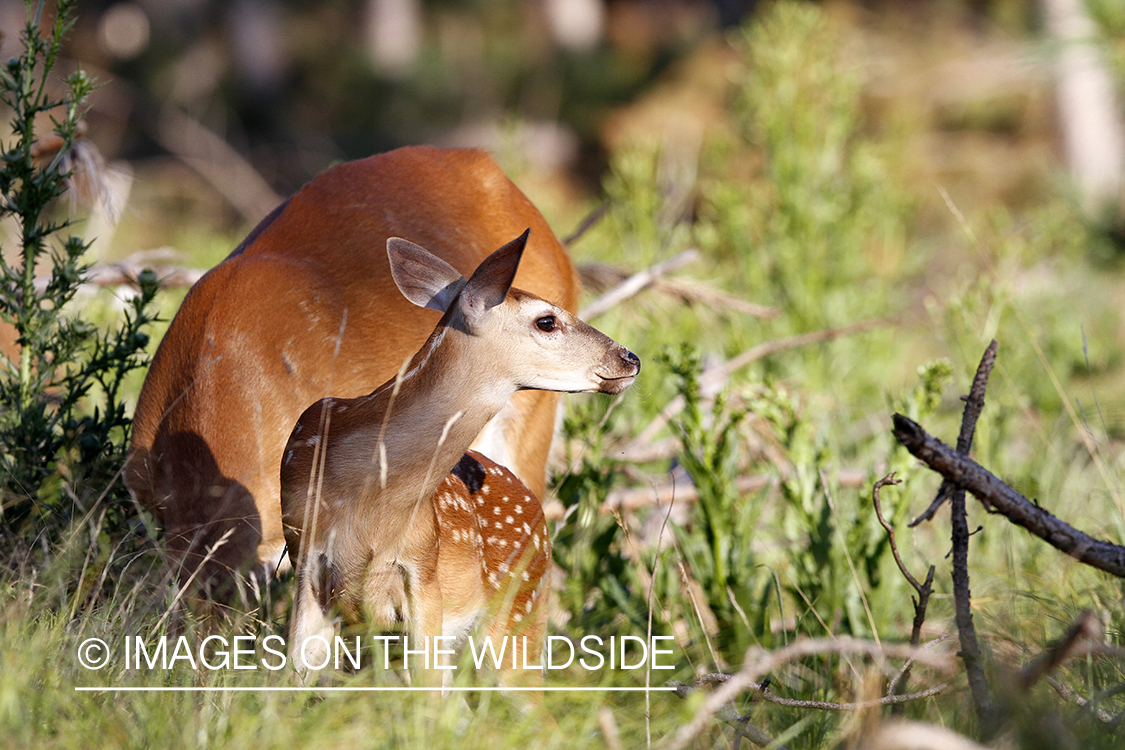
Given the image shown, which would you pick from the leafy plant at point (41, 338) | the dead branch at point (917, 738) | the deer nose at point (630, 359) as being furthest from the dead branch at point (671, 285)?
the dead branch at point (917, 738)

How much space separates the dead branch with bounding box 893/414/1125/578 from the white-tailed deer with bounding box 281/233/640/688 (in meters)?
0.63

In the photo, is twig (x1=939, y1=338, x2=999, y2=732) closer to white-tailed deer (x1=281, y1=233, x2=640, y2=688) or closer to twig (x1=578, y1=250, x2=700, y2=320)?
white-tailed deer (x1=281, y1=233, x2=640, y2=688)

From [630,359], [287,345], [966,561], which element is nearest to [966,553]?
[966,561]

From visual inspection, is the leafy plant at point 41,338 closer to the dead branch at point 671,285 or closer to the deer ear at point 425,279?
the deer ear at point 425,279

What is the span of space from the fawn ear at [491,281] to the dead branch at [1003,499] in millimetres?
848

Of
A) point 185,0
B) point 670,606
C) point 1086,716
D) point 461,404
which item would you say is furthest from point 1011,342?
point 185,0

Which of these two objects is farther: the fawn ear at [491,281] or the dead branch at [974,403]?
the dead branch at [974,403]

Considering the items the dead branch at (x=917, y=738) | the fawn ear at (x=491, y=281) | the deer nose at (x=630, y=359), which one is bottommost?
the dead branch at (x=917, y=738)

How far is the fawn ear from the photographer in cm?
221

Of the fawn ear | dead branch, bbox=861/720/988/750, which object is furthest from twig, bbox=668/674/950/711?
the fawn ear

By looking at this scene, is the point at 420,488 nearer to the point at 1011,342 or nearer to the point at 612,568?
the point at 612,568

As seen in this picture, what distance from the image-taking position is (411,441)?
2346 millimetres

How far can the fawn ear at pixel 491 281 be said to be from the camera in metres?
2.21

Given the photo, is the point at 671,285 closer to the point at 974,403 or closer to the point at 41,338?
the point at 974,403
